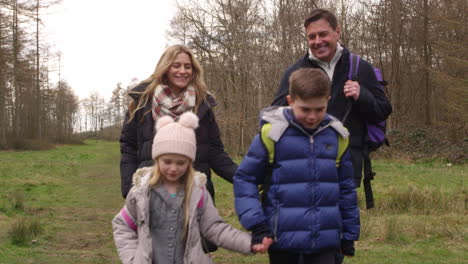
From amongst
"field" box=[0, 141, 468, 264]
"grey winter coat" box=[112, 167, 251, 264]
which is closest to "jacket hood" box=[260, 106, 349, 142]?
"grey winter coat" box=[112, 167, 251, 264]

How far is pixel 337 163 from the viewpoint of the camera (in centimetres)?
307

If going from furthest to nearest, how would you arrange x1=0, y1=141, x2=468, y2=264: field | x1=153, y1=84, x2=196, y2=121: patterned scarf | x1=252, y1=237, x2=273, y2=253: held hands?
x1=0, y1=141, x2=468, y2=264: field < x1=153, y1=84, x2=196, y2=121: patterned scarf < x1=252, y1=237, x2=273, y2=253: held hands

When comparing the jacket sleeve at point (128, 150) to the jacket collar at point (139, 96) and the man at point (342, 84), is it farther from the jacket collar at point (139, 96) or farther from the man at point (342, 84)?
the man at point (342, 84)

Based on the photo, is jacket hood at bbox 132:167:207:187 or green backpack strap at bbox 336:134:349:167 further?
jacket hood at bbox 132:167:207:187

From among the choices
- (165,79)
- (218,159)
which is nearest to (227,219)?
(218,159)

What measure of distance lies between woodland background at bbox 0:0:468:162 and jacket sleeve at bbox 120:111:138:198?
16.2 m

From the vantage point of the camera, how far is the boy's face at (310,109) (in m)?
2.89

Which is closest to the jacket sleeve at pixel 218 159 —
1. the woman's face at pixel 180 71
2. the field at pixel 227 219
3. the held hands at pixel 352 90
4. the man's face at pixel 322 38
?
the woman's face at pixel 180 71

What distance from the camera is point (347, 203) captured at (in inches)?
121

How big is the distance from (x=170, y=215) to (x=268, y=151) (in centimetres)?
73

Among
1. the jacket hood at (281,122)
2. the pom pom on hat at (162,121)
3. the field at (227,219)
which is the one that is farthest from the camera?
the field at (227,219)

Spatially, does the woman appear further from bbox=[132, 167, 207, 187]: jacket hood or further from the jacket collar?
bbox=[132, 167, 207, 187]: jacket hood

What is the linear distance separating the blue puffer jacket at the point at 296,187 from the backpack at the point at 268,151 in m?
0.02

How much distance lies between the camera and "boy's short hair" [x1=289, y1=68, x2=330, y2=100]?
285 cm
